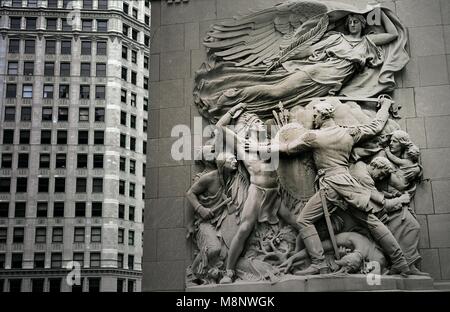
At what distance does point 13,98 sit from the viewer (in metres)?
53.2

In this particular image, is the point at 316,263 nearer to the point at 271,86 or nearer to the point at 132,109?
the point at 271,86

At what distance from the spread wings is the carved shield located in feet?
8.13

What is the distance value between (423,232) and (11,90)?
1915 inches

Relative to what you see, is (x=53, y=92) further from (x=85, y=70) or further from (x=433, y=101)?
(x=433, y=101)

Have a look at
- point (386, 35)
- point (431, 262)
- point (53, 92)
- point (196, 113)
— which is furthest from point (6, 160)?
point (431, 262)

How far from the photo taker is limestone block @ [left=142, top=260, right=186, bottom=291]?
13891 mm

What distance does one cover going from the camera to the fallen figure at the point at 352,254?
12.3 metres

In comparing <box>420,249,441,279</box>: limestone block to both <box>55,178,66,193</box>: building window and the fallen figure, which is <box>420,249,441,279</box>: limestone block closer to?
the fallen figure

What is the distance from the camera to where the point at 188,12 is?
16.2 meters

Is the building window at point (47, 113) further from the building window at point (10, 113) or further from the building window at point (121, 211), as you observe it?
the building window at point (121, 211)

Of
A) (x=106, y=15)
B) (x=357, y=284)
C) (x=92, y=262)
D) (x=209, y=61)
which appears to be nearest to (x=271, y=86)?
(x=209, y=61)

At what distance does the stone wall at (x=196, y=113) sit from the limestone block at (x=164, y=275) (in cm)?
3

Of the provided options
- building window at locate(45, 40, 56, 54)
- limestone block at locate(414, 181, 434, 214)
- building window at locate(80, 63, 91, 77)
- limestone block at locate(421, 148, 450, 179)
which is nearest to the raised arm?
limestone block at locate(421, 148, 450, 179)
